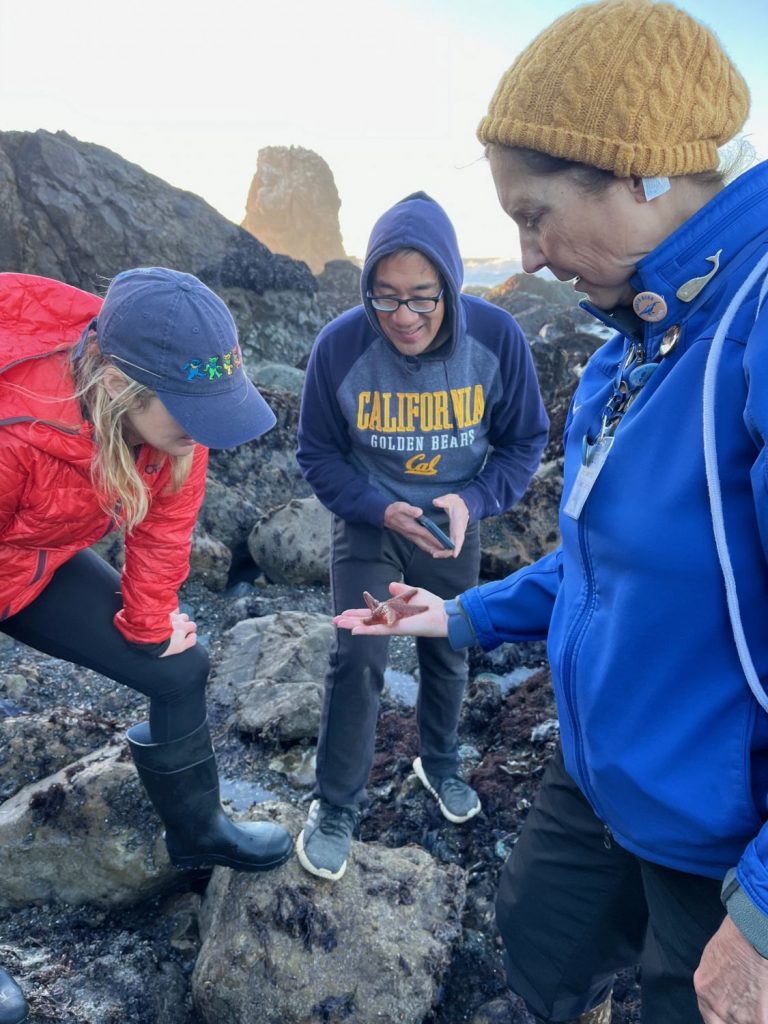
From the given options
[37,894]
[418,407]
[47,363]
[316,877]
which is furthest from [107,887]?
[418,407]

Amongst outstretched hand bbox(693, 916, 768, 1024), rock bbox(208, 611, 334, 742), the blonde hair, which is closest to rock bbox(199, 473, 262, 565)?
rock bbox(208, 611, 334, 742)

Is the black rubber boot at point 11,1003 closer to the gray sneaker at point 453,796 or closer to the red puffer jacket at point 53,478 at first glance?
the red puffer jacket at point 53,478

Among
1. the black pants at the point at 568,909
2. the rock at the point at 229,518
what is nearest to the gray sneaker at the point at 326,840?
the black pants at the point at 568,909

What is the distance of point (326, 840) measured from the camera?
2785mm

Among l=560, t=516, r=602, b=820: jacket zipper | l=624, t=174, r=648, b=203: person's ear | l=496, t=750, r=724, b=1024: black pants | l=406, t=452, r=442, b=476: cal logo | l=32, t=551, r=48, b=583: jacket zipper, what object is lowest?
l=496, t=750, r=724, b=1024: black pants

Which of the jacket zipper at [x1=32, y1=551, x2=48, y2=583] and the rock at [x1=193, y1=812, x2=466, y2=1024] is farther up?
the jacket zipper at [x1=32, y1=551, x2=48, y2=583]

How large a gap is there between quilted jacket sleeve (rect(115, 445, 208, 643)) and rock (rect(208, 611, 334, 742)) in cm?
160

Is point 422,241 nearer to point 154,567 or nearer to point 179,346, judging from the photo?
point 179,346

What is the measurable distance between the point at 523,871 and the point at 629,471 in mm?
1350

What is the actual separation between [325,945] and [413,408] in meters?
2.10

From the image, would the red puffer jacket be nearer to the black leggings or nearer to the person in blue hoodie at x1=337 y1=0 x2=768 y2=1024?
the black leggings

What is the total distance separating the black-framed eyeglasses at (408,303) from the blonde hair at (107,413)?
1027 millimetres

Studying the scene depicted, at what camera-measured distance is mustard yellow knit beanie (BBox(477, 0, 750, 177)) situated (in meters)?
1.29

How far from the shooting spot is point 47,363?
214 centimetres
